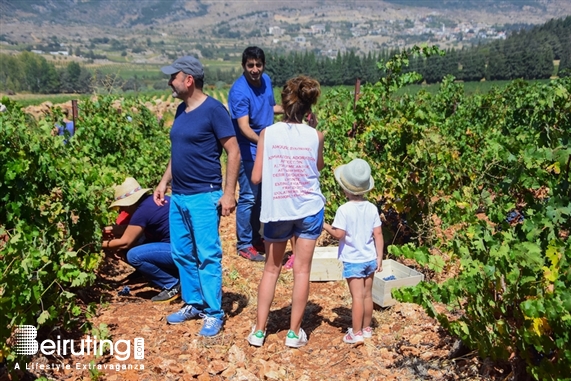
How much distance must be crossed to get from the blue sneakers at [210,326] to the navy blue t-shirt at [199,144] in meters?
0.86

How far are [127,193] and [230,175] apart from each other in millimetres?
1043

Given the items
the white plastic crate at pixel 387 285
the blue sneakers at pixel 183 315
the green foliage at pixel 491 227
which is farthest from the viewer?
the white plastic crate at pixel 387 285

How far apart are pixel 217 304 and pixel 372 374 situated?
114 cm

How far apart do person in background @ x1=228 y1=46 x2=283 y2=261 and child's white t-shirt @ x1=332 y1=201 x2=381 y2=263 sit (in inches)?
65.5

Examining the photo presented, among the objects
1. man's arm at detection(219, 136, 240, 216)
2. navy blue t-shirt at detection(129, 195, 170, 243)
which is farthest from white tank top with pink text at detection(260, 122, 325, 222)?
navy blue t-shirt at detection(129, 195, 170, 243)

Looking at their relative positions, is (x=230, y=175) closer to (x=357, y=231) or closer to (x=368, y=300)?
(x=357, y=231)

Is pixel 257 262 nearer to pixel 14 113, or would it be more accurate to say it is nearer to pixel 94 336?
pixel 94 336

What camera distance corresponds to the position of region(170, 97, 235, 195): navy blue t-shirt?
145 inches

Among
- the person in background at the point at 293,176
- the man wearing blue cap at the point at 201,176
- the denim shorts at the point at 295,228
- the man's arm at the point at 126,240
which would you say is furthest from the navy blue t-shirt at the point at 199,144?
the man's arm at the point at 126,240

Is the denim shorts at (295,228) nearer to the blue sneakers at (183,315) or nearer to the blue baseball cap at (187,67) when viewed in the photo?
the blue sneakers at (183,315)

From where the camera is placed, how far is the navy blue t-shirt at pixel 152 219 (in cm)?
423

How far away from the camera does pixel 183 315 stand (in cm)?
400

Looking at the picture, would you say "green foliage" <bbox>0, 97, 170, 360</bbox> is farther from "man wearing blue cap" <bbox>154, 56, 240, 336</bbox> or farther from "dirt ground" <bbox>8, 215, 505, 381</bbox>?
"man wearing blue cap" <bbox>154, 56, 240, 336</bbox>

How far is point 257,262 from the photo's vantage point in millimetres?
5441
